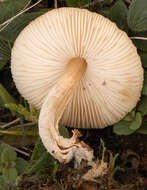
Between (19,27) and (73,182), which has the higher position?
(19,27)

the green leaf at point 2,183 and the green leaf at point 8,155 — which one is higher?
the green leaf at point 8,155

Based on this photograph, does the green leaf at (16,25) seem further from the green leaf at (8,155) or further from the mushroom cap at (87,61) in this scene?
the green leaf at (8,155)

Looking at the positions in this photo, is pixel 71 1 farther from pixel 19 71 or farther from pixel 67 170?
pixel 67 170

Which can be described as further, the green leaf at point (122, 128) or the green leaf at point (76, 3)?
the green leaf at point (76, 3)

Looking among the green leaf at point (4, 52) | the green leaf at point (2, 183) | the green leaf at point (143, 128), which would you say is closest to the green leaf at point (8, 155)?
the green leaf at point (2, 183)


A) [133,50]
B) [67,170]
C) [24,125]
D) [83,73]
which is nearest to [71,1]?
[83,73]

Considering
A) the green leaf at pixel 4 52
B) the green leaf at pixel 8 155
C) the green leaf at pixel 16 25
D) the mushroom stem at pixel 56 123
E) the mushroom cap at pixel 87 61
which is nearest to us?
the mushroom cap at pixel 87 61

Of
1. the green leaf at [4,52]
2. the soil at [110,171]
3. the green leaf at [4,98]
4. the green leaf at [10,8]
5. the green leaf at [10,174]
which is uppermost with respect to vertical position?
the green leaf at [10,8]

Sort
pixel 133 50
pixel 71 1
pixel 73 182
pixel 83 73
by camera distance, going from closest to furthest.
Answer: pixel 133 50 < pixel 73 182 < pixel 83 73 < pixel 71 1
